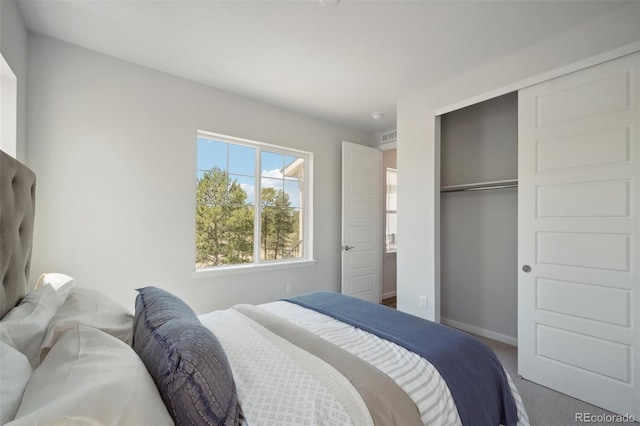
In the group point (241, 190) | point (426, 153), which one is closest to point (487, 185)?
point (426, 153)

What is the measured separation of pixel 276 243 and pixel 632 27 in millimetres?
3616

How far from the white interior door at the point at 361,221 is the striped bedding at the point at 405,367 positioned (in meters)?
2.40

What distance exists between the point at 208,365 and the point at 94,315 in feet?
2.10

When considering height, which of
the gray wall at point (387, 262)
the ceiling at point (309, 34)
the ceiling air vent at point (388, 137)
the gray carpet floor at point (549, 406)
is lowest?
the gray carpet floor at point (549, 406)

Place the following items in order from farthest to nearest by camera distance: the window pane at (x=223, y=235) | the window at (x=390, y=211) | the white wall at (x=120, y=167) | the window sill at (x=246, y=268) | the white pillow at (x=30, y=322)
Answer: the window at (x=390, y=211)
the window pane at (x=223, y=235)
the window sill at (x=246, y=268)
the white wall at (x=120, y=167)
the white pillow at (x=30, y=322)

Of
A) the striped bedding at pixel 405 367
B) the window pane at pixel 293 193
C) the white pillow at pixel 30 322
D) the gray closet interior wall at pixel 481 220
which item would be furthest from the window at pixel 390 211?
the white pillow at pixel 30 322

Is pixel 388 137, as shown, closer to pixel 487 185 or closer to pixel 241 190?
pixel 487 185

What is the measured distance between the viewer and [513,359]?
2.72 meters

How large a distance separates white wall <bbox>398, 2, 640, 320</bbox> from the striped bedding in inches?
66.7

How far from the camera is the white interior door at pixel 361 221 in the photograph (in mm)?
4105

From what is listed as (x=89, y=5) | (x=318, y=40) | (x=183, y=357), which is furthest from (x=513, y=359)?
(x=89, y=5)

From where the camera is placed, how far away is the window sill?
9.94 ft

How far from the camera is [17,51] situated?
77.5 inches

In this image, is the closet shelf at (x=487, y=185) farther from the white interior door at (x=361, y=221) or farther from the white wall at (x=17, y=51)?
the white wall at (x=17, y=51)
